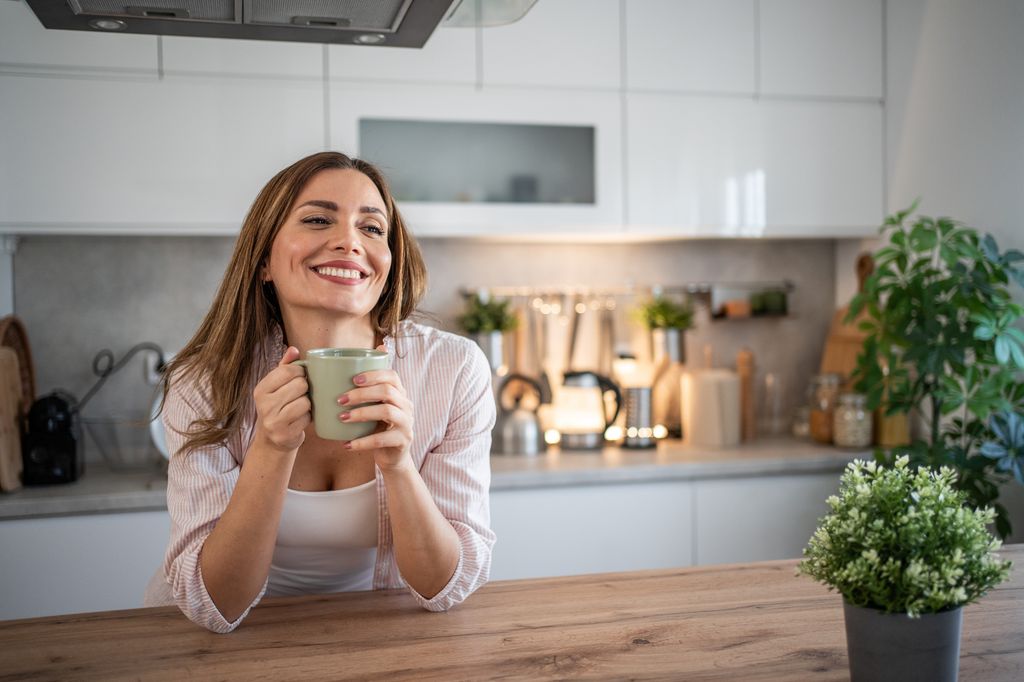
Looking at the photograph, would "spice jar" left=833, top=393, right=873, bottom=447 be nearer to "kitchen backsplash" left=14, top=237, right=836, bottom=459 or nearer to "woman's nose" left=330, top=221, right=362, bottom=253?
"kitchen backsplash" left=14, top=237, right=836, bottom=459

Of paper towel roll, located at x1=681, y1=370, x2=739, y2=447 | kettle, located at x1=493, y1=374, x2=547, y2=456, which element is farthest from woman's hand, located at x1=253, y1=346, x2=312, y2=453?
paper towel roll, located at x1=681, y1=370, x2=739, y2=447

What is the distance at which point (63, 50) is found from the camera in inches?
96.3

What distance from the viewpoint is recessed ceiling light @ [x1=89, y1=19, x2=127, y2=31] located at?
1.21 meters

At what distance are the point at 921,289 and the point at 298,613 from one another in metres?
1.84

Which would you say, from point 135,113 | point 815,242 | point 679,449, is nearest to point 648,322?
point 679,449

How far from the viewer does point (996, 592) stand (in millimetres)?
1231

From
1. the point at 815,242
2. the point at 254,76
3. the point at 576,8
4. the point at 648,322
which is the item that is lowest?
the point at 648,322

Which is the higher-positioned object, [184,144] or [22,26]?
[22,26]

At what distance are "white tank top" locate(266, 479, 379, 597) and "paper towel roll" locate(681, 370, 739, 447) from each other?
5.18 ft

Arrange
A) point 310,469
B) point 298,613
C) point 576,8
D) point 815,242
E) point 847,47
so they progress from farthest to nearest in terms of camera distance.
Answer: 1. point 815,242
2. point 847,47
3. point 576,8
4. point 310,469
5. point 298,613

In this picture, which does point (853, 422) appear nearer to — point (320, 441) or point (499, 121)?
point (499, 121)

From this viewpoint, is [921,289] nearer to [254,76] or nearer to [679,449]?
[679,449]

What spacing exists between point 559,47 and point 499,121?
11.0 inches

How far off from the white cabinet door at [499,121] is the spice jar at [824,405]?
2.73 feet
